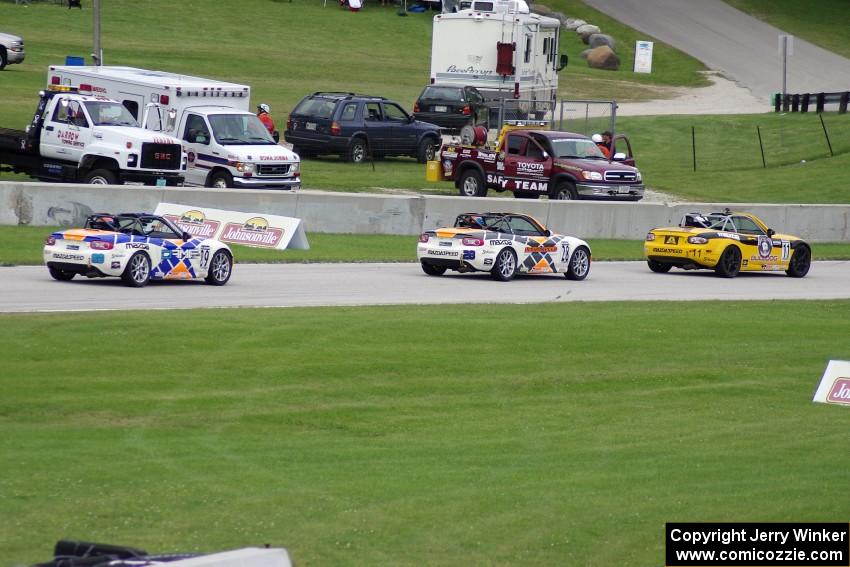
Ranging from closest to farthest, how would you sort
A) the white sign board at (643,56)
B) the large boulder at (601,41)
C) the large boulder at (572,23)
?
the white sign board at (643,56) < the large boulder at (601,41) < the large boulder at (572,23)

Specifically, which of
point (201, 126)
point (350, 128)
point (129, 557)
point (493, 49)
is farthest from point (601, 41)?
point (129, 557)

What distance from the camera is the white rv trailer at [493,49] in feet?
145

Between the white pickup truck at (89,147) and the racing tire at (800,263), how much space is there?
40.7 ft

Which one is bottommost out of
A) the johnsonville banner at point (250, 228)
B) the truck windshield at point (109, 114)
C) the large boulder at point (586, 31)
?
the johnsonville banner at point (250, 228)

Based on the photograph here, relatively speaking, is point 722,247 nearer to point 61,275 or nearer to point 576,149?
point 576,149

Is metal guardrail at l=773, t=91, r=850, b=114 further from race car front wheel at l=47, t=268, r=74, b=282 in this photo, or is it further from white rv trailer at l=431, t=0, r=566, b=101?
race car front wheel at l=47, t=268, r=74, b=282

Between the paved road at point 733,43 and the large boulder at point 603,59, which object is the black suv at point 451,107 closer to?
the paved road at point 733,43

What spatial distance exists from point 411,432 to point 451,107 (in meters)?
31.5

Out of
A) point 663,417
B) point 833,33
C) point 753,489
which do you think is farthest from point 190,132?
point 833,33

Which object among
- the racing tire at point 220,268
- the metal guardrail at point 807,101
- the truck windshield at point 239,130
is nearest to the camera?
the racing tire at point 220,268

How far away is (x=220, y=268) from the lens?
70.0 feet

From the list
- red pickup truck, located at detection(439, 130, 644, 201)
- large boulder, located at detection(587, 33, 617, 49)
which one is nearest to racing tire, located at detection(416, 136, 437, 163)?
red pickup truck, located at detection(439, 130, 644, 201)

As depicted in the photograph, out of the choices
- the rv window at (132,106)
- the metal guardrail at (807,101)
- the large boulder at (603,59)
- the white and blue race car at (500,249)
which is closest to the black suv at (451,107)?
the rv window at (132,106)

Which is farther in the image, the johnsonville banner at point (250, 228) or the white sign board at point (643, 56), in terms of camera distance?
the white sign board at point (643, 56)
